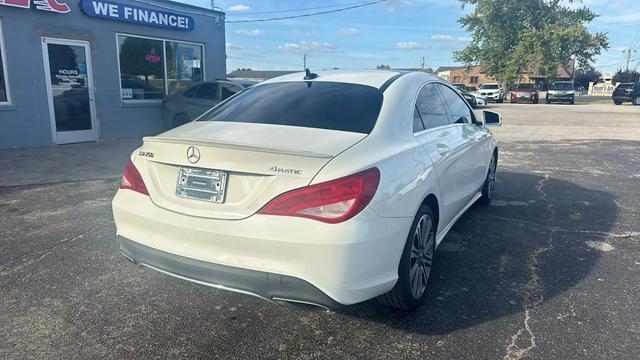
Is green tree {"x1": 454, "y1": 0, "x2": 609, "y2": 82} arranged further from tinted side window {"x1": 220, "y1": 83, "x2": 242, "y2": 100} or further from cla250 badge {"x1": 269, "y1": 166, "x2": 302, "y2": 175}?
cla250 badge {"x1": 269, "y1": 166, "x2": 302, "y2": 175}

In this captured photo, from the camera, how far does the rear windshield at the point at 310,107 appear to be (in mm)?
3115

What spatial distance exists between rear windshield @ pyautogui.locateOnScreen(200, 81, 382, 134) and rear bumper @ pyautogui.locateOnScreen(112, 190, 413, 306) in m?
0.79

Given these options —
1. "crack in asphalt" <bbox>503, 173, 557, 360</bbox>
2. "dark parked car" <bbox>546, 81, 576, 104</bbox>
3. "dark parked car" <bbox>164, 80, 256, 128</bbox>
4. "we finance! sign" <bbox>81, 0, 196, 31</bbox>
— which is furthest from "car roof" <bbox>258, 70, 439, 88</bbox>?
"dark parked car" <bbox>546, 81, 576, 104</bbox>

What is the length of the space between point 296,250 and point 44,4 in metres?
9.64

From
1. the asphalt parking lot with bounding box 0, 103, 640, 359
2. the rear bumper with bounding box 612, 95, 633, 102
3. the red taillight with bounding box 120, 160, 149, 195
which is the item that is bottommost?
the asphalt parking lot with bounding box 0, 103, 640, 359

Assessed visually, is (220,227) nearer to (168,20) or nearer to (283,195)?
(283,195)

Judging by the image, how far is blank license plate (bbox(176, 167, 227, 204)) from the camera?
2617 millimetres

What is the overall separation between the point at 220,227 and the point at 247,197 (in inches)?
8.8

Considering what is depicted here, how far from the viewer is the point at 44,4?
9.41 meters

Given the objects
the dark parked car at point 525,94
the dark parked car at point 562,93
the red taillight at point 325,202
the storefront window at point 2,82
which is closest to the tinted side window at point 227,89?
the storefront window at point 2,82

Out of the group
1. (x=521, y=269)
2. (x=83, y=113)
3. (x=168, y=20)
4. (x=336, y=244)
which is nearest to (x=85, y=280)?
(x=336, y=244)

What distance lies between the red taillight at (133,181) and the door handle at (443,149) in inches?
83.3

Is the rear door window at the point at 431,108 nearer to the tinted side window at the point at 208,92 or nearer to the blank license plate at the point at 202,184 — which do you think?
the blank license plate at the point at 202,184

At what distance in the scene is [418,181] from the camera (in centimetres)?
301
